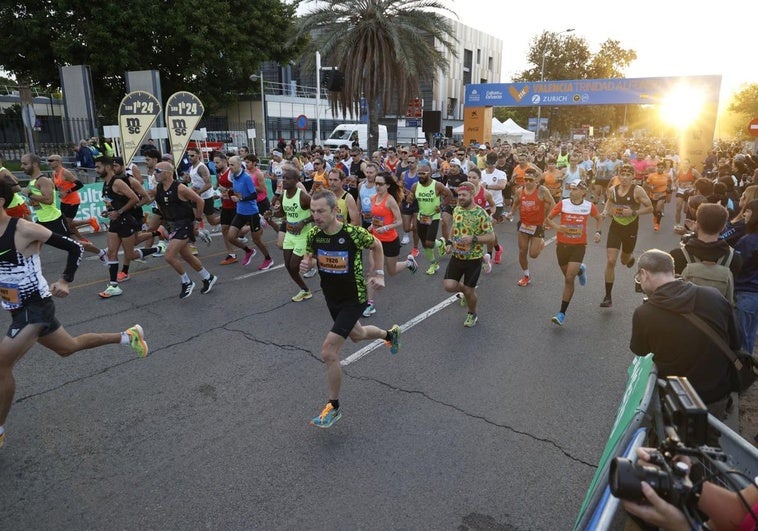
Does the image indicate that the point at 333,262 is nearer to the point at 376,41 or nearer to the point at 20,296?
the point at 20,296

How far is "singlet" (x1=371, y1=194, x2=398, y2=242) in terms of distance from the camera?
7434 millimetres

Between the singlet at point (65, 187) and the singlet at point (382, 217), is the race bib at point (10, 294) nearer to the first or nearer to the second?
the singlet at point (382, 217)

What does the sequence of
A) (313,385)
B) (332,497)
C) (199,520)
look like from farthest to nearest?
1. (313,385)
2. (332,497)
3. (199,520)

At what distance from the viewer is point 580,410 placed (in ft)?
15.1

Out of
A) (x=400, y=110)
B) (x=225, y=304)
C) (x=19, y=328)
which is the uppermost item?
(x=400, y=110)

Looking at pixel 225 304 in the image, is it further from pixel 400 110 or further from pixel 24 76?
pixel 24 76

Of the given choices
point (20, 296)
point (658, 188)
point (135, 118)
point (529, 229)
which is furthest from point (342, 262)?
point (658, 188)

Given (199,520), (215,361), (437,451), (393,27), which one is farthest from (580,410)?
(393,27)

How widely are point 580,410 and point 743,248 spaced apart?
2075 millimetres

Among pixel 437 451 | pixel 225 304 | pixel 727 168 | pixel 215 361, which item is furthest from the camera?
pixel 727 168

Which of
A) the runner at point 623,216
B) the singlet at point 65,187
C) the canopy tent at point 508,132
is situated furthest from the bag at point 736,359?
the canopy tent at point 508,132

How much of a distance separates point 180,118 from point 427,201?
741cm

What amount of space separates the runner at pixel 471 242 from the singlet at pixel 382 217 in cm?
124

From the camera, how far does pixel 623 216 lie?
294 inches
